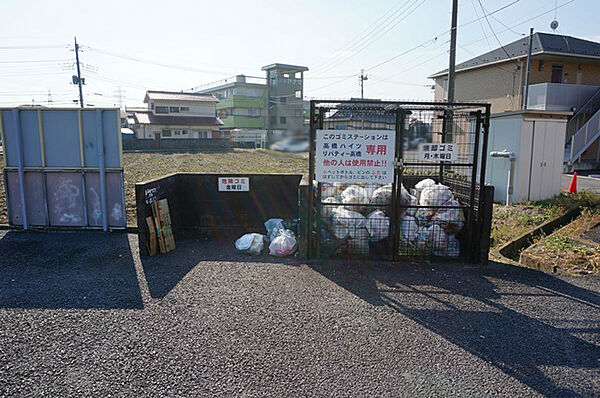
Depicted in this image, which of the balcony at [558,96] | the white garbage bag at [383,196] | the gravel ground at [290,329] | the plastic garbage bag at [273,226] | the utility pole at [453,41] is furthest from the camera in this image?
the balcony at [558,96]

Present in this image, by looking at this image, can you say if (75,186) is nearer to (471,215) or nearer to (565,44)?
(471,215)

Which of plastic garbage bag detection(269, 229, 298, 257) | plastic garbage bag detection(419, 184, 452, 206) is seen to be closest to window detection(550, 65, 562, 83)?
plastic garbage bag detection(419, 184, 452, 206)

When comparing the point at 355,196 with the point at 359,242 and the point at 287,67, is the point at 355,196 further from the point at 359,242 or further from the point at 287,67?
the point at 287,67

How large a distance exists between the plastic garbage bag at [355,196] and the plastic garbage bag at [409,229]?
0.58 meters

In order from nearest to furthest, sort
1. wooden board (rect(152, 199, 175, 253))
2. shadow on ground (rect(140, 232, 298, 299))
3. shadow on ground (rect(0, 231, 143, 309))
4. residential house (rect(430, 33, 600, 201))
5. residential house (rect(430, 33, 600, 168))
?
shadow on ground (rect(0, 231, 143, 309)), shadow on ground (rect(140, 232, 298, 299)), wooden board (rect(152, 199, 175, 253)), residential house (rect(430, 33, 600, 201)), residential house (rect(430, 33, 600, 168))

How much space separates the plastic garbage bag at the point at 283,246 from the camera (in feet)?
18.7

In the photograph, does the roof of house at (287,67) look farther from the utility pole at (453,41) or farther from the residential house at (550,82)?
the utility pole at (453,41)

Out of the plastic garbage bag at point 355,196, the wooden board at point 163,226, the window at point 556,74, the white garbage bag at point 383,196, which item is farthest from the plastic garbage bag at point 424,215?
the window at point 556,74

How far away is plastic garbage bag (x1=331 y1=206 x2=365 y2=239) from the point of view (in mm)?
5520

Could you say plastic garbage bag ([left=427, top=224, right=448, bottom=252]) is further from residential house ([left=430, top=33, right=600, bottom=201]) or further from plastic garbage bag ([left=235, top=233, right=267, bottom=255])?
residential house ([left=430, top=33, right=600, bottom=201])

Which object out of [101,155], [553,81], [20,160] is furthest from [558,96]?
[20,160]

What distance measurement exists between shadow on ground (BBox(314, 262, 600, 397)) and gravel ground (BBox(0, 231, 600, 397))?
16 mm

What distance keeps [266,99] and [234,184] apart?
40704 millimetres

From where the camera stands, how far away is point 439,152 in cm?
520
